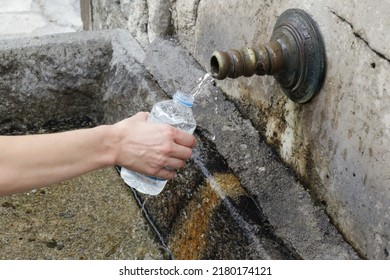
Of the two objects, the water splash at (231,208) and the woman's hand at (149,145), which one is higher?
the woman's hand at (149,145)

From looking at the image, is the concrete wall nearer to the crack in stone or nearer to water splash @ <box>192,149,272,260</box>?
the crack in stone

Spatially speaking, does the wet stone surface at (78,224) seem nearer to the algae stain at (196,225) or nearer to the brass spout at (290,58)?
the algae stain at (196,225)

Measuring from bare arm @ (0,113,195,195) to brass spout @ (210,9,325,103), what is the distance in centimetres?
28

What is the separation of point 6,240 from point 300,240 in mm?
1211

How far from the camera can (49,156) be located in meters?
1.70

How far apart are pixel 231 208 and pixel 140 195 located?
782 mm

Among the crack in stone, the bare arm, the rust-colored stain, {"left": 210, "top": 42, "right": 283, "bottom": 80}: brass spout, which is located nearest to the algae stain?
the rust-colored stain

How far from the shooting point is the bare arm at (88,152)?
1673mm

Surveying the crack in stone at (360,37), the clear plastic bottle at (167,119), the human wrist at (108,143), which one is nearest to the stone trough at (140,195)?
the clear plastic bottle at (167,119)

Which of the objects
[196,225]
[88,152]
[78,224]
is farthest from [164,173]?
[78,224]

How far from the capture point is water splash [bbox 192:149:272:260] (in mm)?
1819

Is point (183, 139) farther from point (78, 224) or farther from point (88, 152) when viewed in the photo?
point (78, 224)

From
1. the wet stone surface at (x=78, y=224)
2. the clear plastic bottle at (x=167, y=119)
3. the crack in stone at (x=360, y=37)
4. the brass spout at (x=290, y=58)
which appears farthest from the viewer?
the wet stone surface at (x=78, y=224)

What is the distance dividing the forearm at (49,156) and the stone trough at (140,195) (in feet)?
1.43
